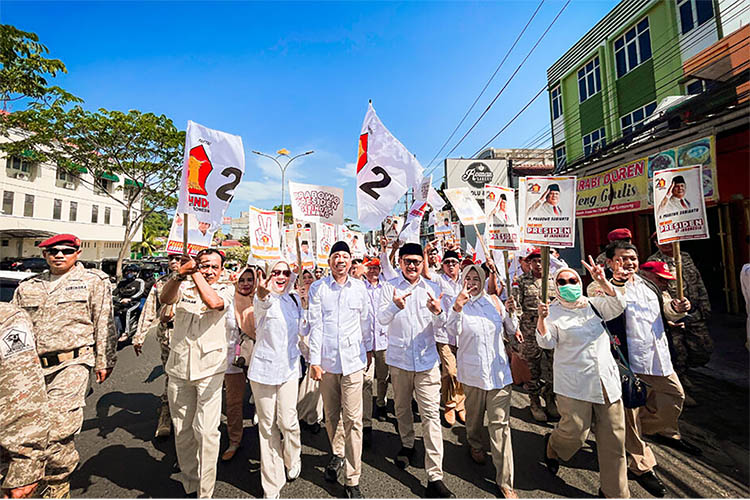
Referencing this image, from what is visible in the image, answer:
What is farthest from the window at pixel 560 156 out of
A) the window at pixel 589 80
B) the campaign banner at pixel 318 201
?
the campaign banner at pixel 318 201

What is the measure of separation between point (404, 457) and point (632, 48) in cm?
1774

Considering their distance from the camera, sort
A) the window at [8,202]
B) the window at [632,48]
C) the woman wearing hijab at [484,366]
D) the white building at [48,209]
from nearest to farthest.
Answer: the woman wearing hijab at [484,366] < the window at [632,48] < the window at [8,202] < the white building at [48,209]

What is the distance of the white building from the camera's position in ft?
75.5

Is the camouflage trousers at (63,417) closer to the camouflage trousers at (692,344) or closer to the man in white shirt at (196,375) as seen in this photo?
the man in white shirt at (196,375)

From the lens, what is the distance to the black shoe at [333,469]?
9.86ft

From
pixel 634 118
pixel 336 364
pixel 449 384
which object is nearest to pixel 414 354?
pixel 336 364

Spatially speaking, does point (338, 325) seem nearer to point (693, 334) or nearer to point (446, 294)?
point (446, 294)

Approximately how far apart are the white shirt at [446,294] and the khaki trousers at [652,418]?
1789 millimetres

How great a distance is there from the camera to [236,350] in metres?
3.68

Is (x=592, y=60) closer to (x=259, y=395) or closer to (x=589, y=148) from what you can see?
(x=589, y=148)

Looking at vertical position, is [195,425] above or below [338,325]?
below

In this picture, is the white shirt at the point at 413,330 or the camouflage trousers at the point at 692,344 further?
the camouflage trousers at the point at 692,344

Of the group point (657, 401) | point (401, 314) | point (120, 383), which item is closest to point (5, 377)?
point (401, 314)

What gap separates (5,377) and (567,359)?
420cm
